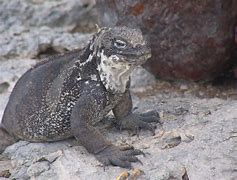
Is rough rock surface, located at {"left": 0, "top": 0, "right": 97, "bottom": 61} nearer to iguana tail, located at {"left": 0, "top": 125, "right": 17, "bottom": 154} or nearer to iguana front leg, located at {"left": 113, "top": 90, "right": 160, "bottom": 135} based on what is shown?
iguana tail, located at {"left": 0, "top": 125, "right": 17, "bottom": 154}

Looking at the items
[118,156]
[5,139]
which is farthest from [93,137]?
[5,139]

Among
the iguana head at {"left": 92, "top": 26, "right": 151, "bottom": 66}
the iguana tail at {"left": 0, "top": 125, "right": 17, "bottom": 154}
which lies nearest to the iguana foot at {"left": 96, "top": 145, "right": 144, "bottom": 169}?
the iguana head at {"left": 92, "top": 26, "right": 151, "bottom": 66}

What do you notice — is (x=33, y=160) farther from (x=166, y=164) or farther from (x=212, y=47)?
(x=212, y=47)

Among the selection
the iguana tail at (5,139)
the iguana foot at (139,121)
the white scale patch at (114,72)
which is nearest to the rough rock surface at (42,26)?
the iguana tail at (5,139)

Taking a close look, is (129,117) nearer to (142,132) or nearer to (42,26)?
(142,132)

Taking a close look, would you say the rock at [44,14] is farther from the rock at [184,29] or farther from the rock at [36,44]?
the rock at [184,29]

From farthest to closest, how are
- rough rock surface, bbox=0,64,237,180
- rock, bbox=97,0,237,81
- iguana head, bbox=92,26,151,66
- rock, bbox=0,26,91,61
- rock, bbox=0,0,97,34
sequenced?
rock, bbox=0,0,97,34
rock, bbox=0,26,91,61
rock, bbox=97,0,237,81
iguana head, bbox=92,26,151,66
rough rock surface, bbox=0,64,237,180
